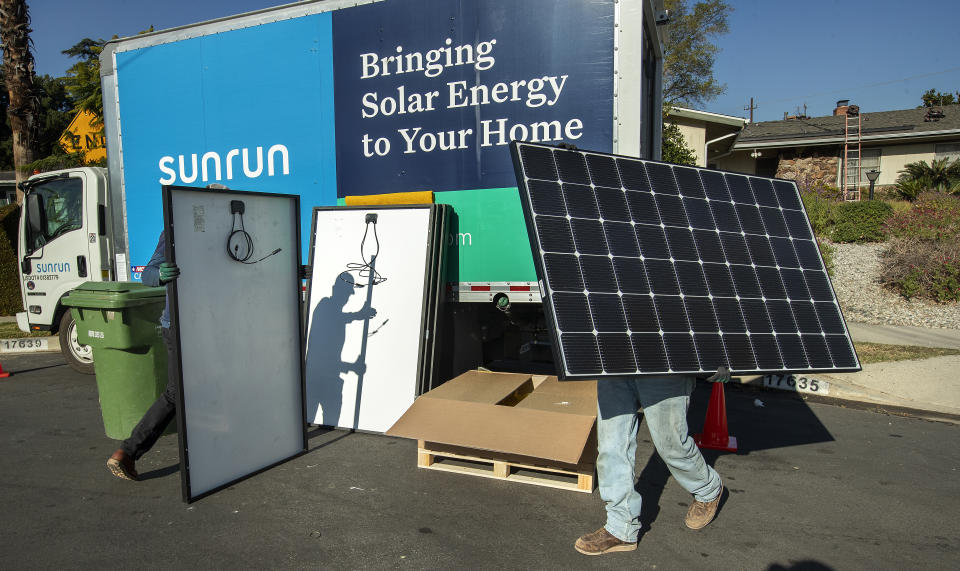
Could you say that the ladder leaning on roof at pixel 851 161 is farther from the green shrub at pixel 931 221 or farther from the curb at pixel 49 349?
the curb at pixel 49 349

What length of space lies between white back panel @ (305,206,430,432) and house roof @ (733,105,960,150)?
69.5 feet

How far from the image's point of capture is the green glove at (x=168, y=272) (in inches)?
149

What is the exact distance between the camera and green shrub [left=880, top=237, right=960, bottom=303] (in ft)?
36.0

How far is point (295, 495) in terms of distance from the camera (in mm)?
4238

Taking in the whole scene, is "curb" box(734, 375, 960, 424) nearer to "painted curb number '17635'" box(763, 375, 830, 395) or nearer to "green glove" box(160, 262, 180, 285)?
"painted curb number '17635'" box(763, 375, 830, 395)

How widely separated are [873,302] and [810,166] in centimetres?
1583

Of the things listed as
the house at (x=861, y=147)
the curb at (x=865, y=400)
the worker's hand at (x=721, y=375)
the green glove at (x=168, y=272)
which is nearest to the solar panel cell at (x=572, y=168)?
the worker's hand at (x=721, y=375)

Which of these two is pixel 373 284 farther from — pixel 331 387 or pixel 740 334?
pixel 740 334

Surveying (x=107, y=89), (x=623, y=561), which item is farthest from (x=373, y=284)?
(x=107, y=89)

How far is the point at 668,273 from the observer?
349 cm

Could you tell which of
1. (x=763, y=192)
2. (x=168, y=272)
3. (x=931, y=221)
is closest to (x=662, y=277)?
(x=763, y=192)

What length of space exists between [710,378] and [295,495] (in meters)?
2.81

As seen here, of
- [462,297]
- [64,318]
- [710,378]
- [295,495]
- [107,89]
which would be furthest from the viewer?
[64,318]

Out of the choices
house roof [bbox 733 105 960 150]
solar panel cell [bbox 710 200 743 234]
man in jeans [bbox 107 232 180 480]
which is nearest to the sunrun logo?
man in jeans [bbox 107 232 180 480]
